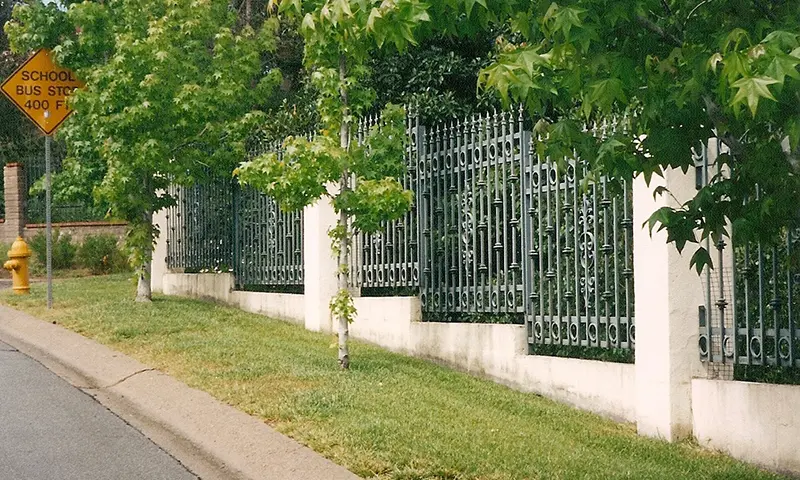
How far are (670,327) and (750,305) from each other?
0.56 meters

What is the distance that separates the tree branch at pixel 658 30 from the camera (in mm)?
4572

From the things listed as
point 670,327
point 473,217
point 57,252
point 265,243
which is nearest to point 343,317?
point 473,217

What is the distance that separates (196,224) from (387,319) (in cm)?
697

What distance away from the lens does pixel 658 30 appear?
463 centimetres

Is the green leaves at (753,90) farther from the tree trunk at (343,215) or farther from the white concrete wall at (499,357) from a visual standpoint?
the tree trunk at (343,215)

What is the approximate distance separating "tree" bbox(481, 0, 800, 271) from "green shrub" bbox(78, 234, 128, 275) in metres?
21.2

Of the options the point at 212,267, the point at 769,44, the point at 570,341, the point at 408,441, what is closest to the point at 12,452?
the point at 408,441

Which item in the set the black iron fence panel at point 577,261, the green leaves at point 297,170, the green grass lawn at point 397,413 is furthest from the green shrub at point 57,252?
the black iron fence panel at point 577,261

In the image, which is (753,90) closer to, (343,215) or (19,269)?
(343,215)

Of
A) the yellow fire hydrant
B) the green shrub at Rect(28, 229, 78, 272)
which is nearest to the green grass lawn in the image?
the yellow fire hydrant

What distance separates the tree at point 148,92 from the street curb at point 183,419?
365cm

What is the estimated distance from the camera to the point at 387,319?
11.9 meters

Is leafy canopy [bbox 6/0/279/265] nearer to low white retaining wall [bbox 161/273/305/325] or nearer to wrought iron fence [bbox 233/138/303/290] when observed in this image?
wrought iron fence [bbox 233/138/303/290]

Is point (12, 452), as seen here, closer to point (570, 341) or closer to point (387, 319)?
point (570, 341)
